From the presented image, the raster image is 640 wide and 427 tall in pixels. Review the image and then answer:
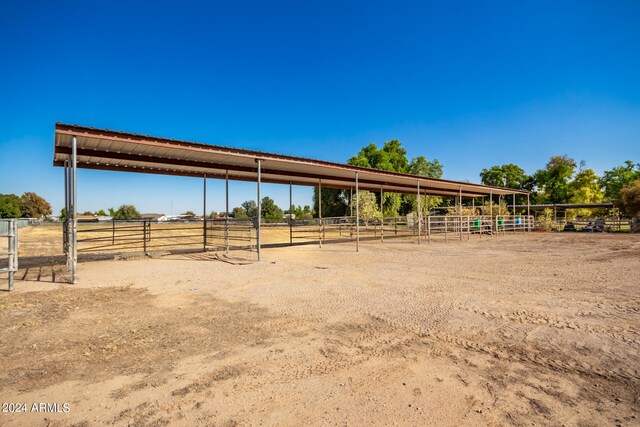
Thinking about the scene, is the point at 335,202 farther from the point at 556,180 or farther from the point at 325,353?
the point at 325,353

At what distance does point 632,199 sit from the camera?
27.5 metres

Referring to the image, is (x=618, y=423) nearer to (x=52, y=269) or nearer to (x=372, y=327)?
(x=372, y=327)

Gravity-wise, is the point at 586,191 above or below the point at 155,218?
above

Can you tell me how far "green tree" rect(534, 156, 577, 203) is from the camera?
47.4 m

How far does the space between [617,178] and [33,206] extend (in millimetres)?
141924

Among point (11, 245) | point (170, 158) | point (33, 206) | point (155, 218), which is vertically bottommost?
point (11, 245)

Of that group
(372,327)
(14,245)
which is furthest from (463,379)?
(14,245)

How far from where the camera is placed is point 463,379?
9.48 feet

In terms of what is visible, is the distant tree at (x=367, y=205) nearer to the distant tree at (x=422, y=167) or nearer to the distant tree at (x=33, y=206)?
the distant tree at (x=422, y=167)

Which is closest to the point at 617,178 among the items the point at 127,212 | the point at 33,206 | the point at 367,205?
the point at 367,205

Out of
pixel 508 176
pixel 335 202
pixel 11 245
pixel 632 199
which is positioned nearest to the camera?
pixel 11 245

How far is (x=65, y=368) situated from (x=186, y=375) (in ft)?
4.18

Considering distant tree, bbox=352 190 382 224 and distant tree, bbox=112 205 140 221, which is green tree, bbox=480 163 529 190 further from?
distant tree, bbox=112 205 140 221

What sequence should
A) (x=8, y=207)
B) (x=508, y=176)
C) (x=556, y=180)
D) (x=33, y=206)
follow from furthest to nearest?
(x=33, y=206)
(x=8, y=207)
(x=508, y=176)
(x=556, y=180)
